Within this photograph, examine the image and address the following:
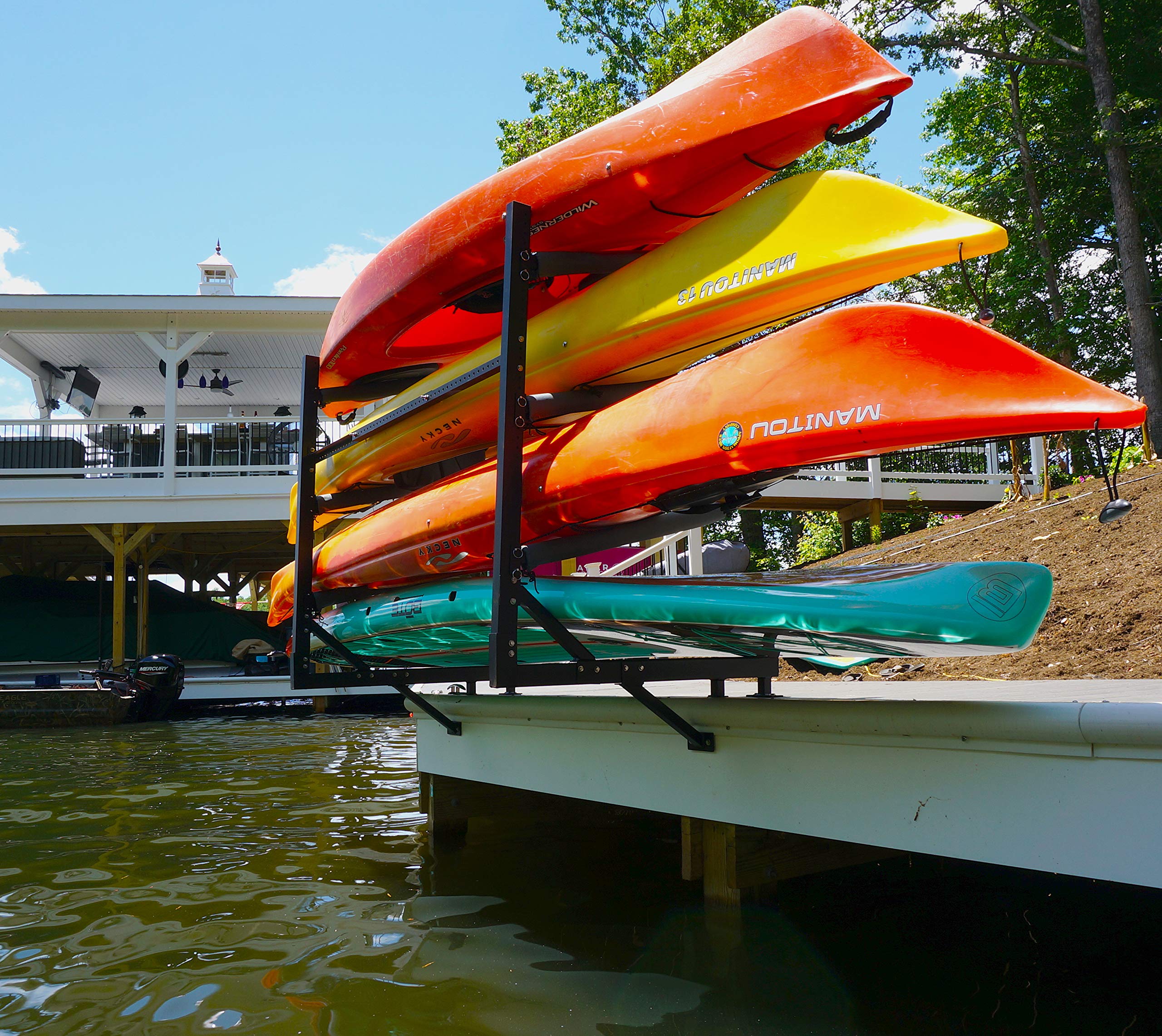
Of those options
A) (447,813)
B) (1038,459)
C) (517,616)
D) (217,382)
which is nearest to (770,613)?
(517,616)

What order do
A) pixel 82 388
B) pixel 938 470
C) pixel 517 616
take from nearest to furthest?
pixel 517 616 < pixel 82 388 < pixel 938 470

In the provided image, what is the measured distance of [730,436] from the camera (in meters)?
2.36

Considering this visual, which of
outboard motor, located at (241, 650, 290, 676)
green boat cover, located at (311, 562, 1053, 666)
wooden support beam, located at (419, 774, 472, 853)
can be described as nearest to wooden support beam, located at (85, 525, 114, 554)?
outboard motor, located at (241, 650, 290, 676)

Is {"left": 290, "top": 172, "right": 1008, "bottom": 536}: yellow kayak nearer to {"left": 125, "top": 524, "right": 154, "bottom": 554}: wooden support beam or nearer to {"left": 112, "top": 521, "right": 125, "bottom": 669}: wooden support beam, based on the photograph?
{"left": 112, "top": 521, "right": 125, "bottom": 669}: wooden support beam

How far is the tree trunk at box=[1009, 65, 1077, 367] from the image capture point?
1442 cm

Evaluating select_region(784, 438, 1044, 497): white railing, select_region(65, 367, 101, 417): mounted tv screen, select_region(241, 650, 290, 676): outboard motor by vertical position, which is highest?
select_region(65, 367, 101, 417): mounted tv screen

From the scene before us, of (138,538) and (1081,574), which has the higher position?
(138,538)

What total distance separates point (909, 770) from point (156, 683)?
11.4 metres

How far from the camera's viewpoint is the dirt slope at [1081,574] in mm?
5605

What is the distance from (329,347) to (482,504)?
130 centimetres

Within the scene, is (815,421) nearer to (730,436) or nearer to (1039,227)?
(730,436)

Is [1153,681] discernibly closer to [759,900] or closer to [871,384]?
[759,900]

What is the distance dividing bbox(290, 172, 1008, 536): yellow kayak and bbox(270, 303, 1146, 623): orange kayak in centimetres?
13

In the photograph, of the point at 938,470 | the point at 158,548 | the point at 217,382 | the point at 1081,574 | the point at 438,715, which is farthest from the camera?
the point at 938,470
